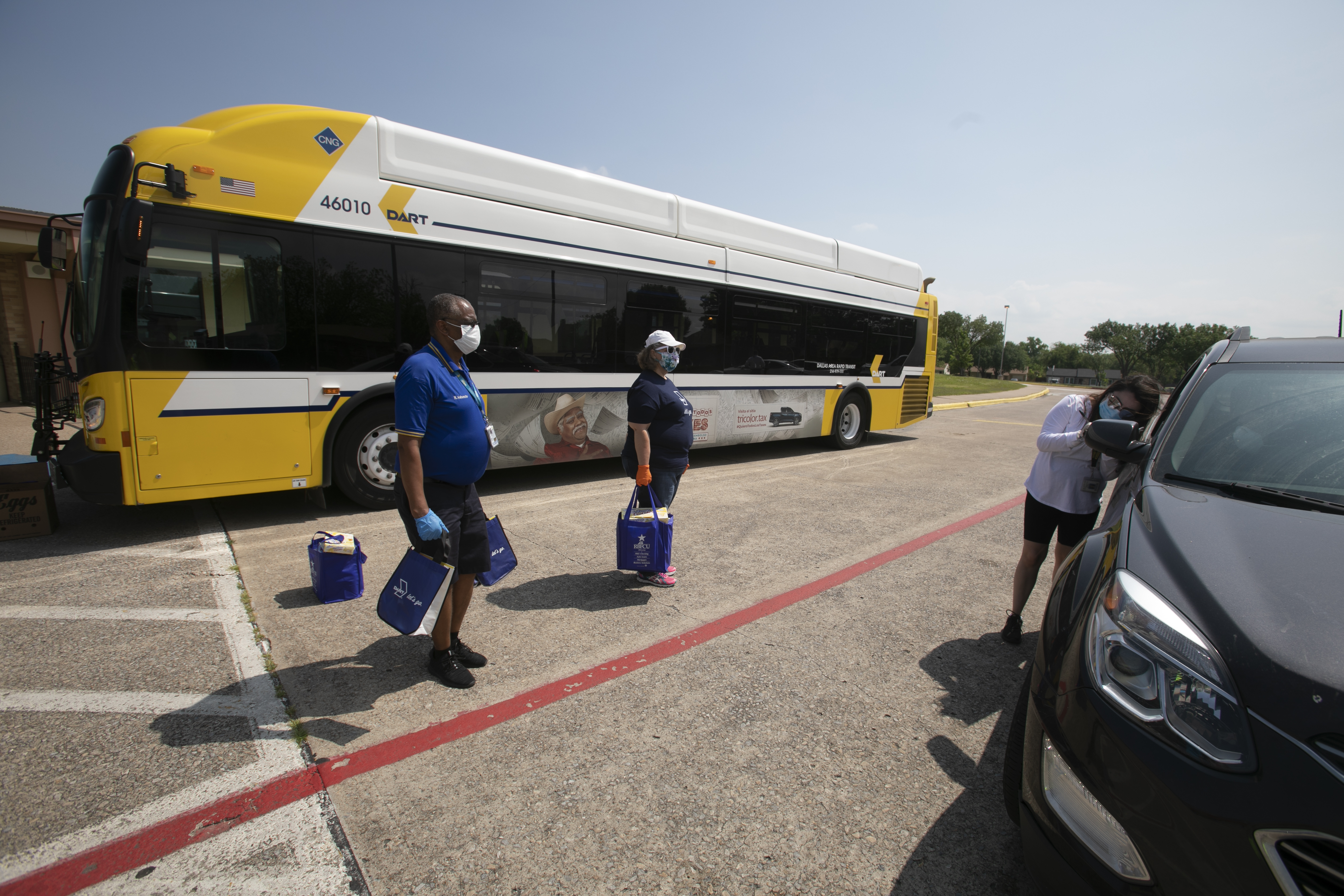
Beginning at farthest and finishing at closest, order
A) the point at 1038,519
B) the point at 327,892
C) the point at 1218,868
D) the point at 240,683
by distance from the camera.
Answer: the point at 1038,519 < the point at 240,683 < the point at 327,892 < the point at 1218,868

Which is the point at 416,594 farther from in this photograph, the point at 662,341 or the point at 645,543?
the point at 662,341

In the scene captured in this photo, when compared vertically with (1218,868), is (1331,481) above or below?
above

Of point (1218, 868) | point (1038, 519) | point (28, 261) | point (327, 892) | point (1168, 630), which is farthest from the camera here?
point (28, 261)

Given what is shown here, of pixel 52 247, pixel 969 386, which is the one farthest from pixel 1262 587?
pixel 969 386

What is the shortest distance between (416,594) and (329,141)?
4804mm

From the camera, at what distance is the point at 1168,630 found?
1.67m

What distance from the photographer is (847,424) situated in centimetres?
1162

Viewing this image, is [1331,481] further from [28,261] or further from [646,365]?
[28,261]

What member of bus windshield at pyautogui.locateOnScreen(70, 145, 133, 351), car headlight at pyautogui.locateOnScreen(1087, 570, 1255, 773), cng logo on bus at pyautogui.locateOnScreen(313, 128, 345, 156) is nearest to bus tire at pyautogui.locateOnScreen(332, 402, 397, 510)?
bus windshield at pyautogui.locateOnScreen(70, 145, 133, 351)

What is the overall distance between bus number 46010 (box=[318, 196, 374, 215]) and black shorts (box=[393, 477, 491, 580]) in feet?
13.1

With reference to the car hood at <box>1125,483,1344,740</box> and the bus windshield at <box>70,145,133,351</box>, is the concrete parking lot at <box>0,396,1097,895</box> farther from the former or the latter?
the bus windshield at <box>70,145,133,351</box>

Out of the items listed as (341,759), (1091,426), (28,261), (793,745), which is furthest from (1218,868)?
(28,261)

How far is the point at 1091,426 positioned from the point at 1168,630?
1437 mm

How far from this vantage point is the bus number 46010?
564cm
